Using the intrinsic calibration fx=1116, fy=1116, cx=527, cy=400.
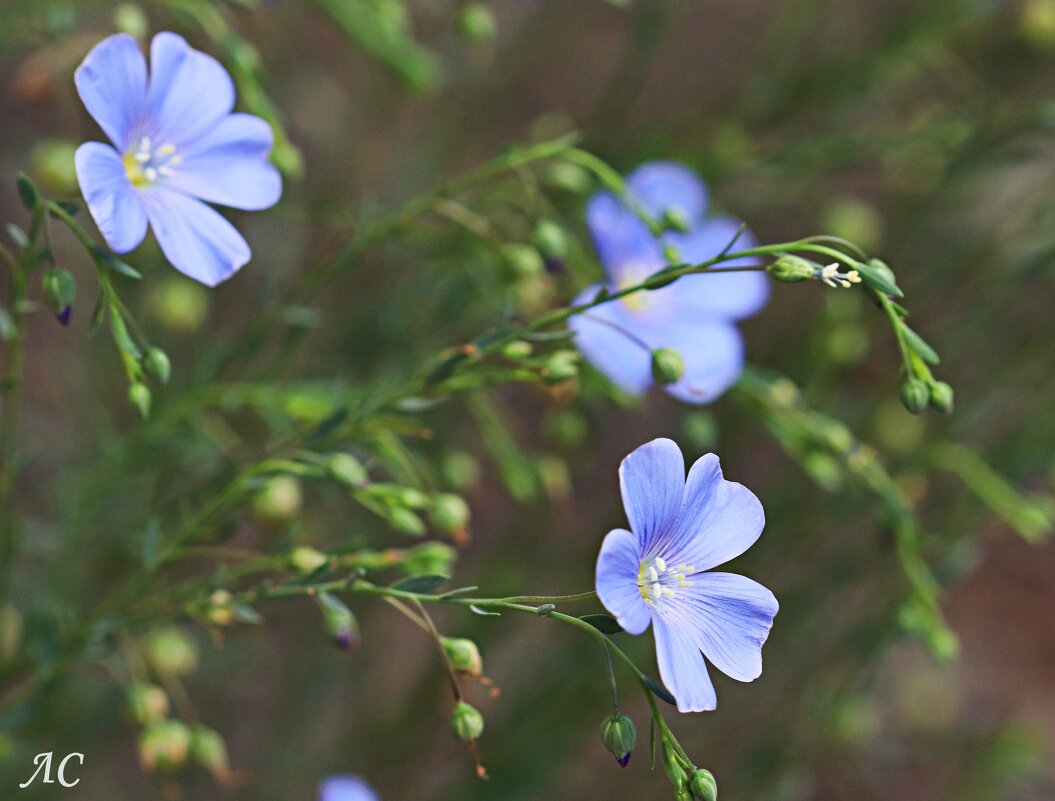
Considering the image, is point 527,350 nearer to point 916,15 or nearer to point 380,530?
point 380,530

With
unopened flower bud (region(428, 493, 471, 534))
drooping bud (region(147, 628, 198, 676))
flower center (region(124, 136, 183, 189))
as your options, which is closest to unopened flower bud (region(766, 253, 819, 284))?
unopened flower bud (region(428, 493, 471, 534))

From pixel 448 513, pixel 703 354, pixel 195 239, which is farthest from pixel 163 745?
pixel 703 354

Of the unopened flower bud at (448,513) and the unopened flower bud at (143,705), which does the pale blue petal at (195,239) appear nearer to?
the unopened flower bud at (448,513)

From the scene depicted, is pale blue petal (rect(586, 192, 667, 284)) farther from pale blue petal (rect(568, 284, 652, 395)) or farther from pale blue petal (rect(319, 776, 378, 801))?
pale blue petal (rect(319, 776, 378, 801))

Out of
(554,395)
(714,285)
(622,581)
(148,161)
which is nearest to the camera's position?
→ (622,581)

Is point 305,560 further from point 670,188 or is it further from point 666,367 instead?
point 670,188

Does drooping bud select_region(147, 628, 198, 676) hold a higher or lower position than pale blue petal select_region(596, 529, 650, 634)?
lower
